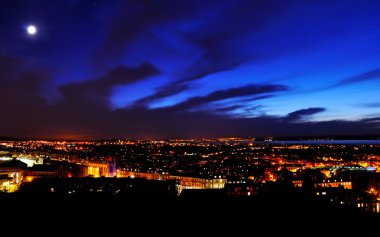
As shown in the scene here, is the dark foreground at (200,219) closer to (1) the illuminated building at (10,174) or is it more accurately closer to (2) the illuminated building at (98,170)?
(1) the illuminated building at (10,174)

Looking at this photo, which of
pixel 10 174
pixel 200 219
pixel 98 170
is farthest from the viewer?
pixel 98 170

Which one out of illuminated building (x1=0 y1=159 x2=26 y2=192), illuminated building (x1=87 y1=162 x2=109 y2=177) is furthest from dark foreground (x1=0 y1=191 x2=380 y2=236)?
illuminated building (x1=87 y1=162 x2=109 y2=177)

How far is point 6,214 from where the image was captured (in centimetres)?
1116

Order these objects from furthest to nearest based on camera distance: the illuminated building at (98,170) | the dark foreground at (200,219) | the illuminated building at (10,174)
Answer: the illuminated building at (98,170), the illuminated building at (10,174), the dark foreground at (200,219)

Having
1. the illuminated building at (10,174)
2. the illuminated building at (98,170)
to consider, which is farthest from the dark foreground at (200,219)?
the illuminated building at (98,170)

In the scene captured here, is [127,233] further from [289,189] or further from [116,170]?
[116,170]

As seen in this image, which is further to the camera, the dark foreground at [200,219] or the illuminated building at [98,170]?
the illuminated building at [98,170]

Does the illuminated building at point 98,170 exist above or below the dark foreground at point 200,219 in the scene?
below

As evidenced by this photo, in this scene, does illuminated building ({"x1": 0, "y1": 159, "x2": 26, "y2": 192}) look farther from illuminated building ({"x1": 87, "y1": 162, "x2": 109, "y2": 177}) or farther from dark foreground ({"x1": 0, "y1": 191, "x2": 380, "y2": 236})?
dark foreground ({"x1": 0, "y1": 191, "x2": 380, "y2": 236})

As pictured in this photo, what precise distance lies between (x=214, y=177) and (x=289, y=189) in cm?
5498

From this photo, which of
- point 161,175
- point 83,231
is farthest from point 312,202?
point 161,175

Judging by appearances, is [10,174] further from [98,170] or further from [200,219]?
[200,219]

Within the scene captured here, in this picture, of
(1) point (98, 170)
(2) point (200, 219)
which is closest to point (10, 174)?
(1) point (98, 170)

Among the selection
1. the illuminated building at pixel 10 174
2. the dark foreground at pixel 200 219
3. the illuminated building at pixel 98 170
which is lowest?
the illuminated building at pixel 98 170
